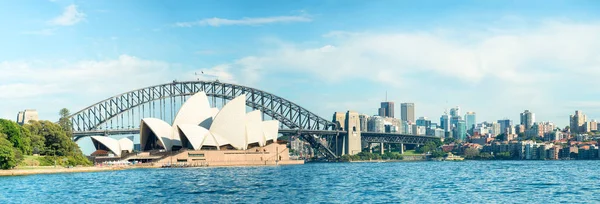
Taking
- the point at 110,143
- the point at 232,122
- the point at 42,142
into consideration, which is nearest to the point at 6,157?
the point at 42,142

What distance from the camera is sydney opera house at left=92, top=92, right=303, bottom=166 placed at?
119 meters

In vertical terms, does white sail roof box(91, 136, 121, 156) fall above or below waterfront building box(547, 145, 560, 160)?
above

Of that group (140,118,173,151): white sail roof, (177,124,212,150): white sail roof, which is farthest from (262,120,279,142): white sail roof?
(140,118,173,151): white sail roof

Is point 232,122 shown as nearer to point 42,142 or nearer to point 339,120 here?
point 42,142

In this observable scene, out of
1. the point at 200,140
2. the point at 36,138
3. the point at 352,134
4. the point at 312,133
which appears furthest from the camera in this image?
the point at 352,134

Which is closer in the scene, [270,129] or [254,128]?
[254,128]

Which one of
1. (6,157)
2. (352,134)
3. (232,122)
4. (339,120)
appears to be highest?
(339,120)

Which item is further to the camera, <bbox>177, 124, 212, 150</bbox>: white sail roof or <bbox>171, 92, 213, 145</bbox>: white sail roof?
<bbox>171, 92, 213, 145</bbox>: white sail roof

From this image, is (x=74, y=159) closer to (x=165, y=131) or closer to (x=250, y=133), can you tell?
(x=165, y=131)

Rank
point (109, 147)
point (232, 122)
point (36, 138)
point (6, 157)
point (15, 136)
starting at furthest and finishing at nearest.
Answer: point (109, 147) < point (232, 122) < point (36, 138) < point (15, 136) < point (6, 157)

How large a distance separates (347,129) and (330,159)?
13218mm

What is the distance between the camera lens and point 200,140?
119m

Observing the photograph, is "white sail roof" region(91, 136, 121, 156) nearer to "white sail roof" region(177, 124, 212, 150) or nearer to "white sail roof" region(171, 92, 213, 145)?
"white sail roof" region(171, 92, 213, 145)

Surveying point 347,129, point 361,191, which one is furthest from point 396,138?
point 361,191
